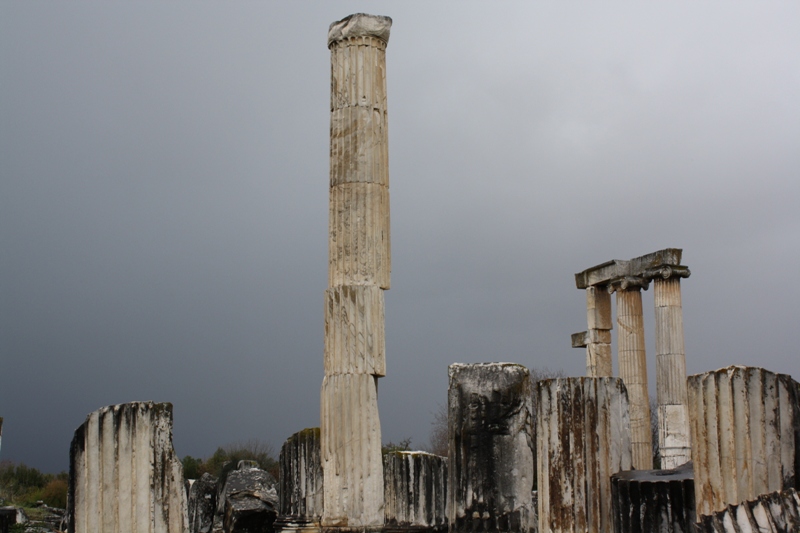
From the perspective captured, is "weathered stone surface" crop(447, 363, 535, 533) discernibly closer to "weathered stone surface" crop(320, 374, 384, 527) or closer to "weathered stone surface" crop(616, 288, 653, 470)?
"weathered stone surface" crop(320, 374, 384, 527)

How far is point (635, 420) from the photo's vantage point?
23.2 m

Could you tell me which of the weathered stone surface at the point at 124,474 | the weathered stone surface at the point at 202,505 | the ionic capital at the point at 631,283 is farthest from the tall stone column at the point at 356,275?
the ionic capital at the point at 631,283

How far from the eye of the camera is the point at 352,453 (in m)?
12.4

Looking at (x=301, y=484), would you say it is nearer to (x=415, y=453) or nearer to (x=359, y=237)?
(x=415, y=453)

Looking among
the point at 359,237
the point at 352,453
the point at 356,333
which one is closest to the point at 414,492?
the point at 352,453

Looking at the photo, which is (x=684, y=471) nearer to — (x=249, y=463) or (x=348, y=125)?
(x=348, y=125)

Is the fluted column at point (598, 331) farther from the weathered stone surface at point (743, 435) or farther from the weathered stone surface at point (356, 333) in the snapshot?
the weathered stone surface at point (743, 435)

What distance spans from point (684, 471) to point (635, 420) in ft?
56.8

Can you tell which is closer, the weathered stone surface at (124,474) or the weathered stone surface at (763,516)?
the weathered stone surface at (763,516)

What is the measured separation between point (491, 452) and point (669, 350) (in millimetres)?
16945

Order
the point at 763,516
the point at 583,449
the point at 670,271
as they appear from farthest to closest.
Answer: the point at 670,271
the point at 583,449
the point at 763,516

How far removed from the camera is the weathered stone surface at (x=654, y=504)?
5676 mm

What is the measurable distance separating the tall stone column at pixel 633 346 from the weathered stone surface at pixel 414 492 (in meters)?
11.5

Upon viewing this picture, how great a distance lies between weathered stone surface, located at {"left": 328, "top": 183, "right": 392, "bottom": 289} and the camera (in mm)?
12742
